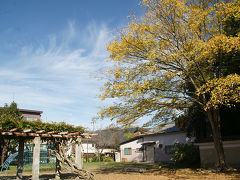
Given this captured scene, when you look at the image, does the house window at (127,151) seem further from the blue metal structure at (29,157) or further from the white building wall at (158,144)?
the blue metal structure at (29,157)

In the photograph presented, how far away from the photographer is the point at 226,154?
15.5 meters

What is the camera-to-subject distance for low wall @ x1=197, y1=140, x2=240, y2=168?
1510cm

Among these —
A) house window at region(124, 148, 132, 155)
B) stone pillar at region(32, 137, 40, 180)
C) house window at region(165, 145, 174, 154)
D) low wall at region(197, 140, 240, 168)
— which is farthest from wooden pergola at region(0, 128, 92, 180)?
house window at region(124, 148, 132, 155)

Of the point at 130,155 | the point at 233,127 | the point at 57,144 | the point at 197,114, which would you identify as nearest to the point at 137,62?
the point at 57,144

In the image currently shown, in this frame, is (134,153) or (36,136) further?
(134,153)

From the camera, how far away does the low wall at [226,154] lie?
49.5 feet

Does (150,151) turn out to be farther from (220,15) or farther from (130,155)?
(220,15)

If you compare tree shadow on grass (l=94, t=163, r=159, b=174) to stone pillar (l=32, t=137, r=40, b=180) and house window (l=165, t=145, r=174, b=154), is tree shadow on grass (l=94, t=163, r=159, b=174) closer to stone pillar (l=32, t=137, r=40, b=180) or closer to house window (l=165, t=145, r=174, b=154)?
stone pillar (l=32, t=137, r=40, b=180)

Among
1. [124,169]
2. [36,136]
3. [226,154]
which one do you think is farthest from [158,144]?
[36,136]

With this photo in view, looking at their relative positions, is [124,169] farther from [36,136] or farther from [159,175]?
[36,136]

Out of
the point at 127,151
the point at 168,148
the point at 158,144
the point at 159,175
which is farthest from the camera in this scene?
the point at 127,151

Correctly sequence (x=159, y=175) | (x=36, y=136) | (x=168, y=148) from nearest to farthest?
(x=36, y=136) → (x=159, y=175) → (x=168, y=148)

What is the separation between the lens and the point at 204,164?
16.3m

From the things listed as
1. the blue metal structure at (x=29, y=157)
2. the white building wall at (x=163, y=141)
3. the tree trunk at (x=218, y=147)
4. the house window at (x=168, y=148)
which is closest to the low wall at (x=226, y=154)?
the tree trunk at (x=218, y=147)
